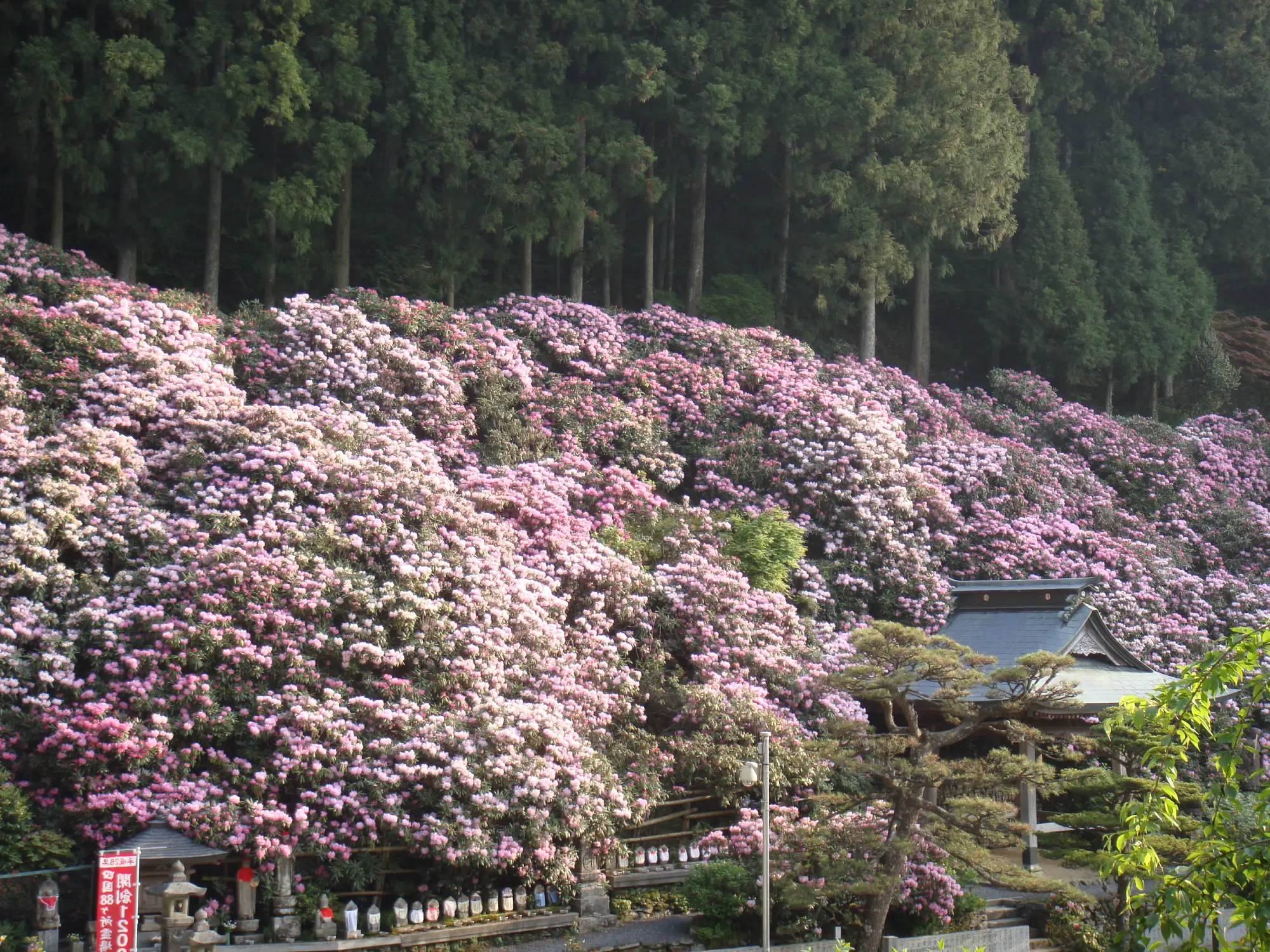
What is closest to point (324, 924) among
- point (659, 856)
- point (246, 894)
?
point (246, 894)

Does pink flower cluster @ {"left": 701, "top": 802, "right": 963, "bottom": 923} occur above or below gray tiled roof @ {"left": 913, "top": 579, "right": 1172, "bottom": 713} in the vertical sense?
below

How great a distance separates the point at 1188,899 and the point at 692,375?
68.1ft

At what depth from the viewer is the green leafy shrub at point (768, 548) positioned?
67.3 ft

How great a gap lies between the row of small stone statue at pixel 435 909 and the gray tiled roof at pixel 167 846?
127 cm

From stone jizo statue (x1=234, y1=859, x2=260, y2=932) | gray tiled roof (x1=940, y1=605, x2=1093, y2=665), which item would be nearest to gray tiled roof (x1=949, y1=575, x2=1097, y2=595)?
→ gray tiled roof (x1=940, y1=605, x2=1093, y2=665)

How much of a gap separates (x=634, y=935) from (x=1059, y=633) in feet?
27.3

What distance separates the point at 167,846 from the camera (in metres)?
12.4

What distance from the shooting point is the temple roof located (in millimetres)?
18609

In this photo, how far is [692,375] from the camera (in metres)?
25.2

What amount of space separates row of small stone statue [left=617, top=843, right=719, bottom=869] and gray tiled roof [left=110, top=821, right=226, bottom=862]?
5115mm

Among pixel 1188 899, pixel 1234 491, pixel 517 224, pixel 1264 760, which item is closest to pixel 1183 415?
pixel 1234 491

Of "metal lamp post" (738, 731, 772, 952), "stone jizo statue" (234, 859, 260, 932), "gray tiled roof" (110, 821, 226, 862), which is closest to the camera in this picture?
"metal lamp post" (738, 731, 772, 952)

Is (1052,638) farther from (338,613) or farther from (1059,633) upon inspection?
(338,613)

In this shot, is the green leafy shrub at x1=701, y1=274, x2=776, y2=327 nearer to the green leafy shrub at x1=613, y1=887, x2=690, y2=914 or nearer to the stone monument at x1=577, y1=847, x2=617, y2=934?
the green leafy shrub at x1=613, y1=887, x2=690, y2=914
